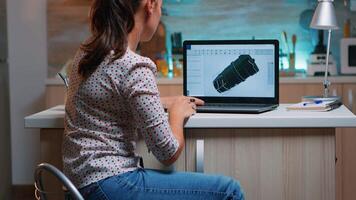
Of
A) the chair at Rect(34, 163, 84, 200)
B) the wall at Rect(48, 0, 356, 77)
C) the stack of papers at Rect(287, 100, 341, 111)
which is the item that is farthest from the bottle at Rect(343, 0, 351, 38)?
the chair at Rect(34, 163, 84, 200)

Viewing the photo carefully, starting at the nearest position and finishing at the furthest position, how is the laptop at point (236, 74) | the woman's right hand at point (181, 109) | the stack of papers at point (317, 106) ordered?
the woman's right hand at point (181, 109) < the stack of papers at point (317, 106) < the laptop at point (236, 74)

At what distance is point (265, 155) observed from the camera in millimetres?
2029

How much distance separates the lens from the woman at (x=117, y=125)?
161 centimetres

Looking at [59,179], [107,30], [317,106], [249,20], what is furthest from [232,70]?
[249,20]

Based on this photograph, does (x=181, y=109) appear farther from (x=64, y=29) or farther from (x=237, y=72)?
(x=64, y=29)

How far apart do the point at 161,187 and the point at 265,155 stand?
519mm

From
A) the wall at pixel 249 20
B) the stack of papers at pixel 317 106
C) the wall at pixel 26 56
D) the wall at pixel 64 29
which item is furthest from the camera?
the wall at pixel 249 20

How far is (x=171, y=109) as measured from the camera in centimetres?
188

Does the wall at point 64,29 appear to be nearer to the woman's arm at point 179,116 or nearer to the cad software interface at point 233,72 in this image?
the cad software interface at point 233,72

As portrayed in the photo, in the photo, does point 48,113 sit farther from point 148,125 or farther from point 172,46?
point 172,46

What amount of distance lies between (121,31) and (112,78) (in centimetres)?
15

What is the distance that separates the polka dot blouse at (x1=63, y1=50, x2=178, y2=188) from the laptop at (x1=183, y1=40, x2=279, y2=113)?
72 centimetres

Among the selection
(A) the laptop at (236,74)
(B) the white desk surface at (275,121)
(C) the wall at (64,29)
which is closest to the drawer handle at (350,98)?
(A) the laptop at (236,74)

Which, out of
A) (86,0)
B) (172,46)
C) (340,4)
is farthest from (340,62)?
(86,0)
